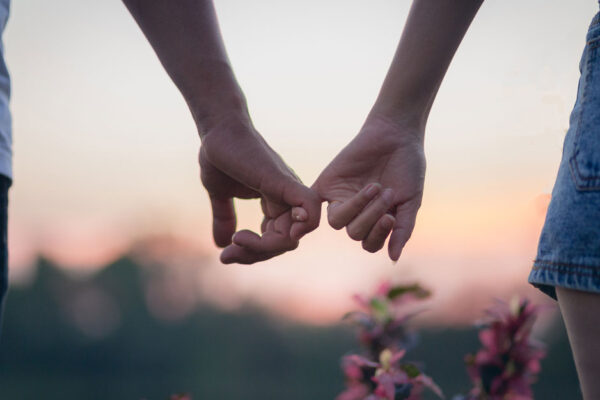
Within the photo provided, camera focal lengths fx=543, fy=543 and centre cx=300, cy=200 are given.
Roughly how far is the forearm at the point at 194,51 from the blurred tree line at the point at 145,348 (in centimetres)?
797

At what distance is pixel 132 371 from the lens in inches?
651

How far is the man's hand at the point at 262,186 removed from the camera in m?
1.56

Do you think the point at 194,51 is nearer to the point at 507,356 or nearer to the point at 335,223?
the point at 335,223

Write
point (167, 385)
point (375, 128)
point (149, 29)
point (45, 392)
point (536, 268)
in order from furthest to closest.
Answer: point (45, 392), point (167, 385), point (375, 128), point (149, 29), point (536, 268)

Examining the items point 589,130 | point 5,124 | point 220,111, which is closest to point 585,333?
point 589,130

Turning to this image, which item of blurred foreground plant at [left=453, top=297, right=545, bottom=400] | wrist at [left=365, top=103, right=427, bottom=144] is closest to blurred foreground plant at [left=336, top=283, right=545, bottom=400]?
blurred foreground plant at [left=453, top=297, right=545, bottom=400]

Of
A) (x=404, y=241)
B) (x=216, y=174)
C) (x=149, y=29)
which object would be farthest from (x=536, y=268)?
(x=149, y=29)

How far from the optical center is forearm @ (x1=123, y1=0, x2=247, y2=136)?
154 centimetres

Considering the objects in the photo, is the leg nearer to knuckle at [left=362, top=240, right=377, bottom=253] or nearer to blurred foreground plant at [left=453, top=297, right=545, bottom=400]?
knuckle at [left=362, top=240, right=377, bottom=253]

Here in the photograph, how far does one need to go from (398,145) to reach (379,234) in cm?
31

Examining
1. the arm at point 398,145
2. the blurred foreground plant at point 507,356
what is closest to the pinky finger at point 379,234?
the arm at point 398,145

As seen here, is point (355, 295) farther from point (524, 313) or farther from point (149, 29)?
point (149, 29)

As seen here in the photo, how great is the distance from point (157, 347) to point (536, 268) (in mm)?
17133

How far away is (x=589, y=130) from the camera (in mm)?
895
